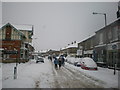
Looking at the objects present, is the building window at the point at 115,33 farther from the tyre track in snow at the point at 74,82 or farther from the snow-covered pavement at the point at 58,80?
the tyre track in snow at the point at 74,82

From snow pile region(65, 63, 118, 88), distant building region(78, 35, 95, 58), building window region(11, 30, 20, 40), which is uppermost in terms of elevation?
building window region(11, 30, 20, 40)

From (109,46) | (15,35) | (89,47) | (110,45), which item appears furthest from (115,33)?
(15,35)

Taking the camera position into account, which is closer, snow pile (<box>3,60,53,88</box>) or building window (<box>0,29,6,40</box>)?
snow pile (<box>3,60,53,88</box>)

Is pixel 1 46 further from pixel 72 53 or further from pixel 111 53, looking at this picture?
pixel 72 53

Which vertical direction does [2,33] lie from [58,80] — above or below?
above

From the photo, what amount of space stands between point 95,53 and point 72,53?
→ 53.8m

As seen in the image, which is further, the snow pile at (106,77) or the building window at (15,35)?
the building window at (15,35)

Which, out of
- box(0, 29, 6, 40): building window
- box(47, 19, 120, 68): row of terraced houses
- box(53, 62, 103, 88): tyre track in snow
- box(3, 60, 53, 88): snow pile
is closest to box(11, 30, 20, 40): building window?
box(0, 29, 6, 40): building window

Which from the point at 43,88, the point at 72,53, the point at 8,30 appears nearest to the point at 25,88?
the point at 43,88

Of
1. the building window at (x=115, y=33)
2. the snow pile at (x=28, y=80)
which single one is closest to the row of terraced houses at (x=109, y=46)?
the building window at (x=115, y=33)

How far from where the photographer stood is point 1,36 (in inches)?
1433

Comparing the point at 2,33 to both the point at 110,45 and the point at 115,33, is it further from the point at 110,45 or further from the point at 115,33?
the point at 115,33

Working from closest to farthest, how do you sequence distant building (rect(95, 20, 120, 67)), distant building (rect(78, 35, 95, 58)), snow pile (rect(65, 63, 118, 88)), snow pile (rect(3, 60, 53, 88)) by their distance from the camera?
snow pile (rect(3, 60, 53, 88))
snow pile (rect(65, 63, 118, 88))
distant building (rect(95, 20, 120, 67))
distant building (rect(78, 35, 95, 58))

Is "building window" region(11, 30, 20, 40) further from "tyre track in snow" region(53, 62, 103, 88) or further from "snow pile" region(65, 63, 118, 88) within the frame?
"tyre track in snow" region(53, 62, 103, 88)
